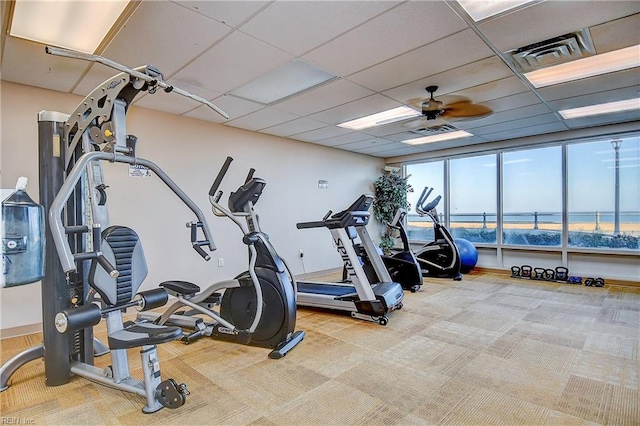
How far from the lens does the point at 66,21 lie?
7.73 feet

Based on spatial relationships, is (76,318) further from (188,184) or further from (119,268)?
(188,184)

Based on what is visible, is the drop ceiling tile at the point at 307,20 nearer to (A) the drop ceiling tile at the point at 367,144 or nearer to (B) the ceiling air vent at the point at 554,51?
(B) the ceiling air vent at the point at 554,51

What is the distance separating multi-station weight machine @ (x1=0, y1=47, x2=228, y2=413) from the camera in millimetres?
1918

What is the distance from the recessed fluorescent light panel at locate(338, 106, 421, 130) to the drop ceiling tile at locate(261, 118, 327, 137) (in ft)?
1.43

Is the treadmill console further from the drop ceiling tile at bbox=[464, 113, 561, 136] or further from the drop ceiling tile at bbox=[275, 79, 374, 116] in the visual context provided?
the drop ceiling tile at bbox=[464, 113, 561, 136]

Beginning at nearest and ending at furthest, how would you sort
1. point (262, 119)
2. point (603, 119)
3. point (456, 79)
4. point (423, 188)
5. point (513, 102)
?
point (456, 79)
point (513, 102)
point (262, 119)
point (603, 119)
point (423, 188)

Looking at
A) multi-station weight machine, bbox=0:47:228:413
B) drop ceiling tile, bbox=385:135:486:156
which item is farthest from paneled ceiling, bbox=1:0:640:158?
drop ceiling tile, bbox=385:135:486:156

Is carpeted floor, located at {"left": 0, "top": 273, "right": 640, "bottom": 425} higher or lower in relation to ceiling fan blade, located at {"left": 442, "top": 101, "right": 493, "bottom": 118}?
A: lower

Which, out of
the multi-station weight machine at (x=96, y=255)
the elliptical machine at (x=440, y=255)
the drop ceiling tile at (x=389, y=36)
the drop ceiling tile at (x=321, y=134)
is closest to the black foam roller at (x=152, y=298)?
the multi-station weight machine at (x=96, y=255)

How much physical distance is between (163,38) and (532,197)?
22.1 feet

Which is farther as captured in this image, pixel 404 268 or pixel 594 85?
pixel 404 268

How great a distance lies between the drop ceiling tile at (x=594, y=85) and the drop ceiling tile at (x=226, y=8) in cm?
337

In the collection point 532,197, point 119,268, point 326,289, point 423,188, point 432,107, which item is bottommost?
point 326,289

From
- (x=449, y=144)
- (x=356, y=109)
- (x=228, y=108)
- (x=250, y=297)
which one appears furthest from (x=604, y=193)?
(x=228, y=108)
